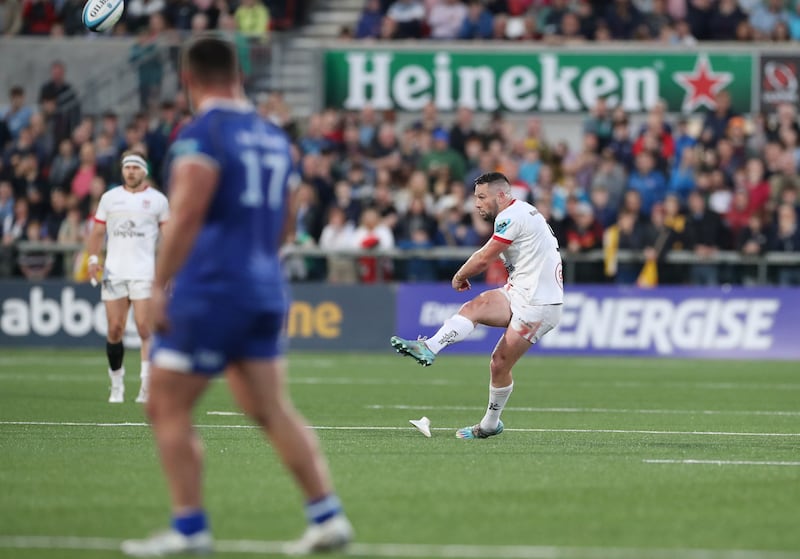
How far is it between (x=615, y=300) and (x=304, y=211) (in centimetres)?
561

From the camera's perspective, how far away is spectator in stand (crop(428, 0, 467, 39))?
31.4 meters

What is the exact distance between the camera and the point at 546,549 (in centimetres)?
786

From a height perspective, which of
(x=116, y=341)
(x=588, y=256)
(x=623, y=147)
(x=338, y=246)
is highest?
(x=623, y=147)

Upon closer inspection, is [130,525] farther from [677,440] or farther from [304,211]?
[304,211]

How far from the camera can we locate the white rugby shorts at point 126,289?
1728cm

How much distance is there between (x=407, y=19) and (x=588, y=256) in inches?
294

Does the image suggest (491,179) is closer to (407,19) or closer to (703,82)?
(703,82)

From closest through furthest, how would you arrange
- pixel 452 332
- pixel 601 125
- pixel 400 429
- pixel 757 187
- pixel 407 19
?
1. pixel 452 332
2. pixel 400 429
3. pixel 757 187
4. pixel 601 125
5. pixel 407 19

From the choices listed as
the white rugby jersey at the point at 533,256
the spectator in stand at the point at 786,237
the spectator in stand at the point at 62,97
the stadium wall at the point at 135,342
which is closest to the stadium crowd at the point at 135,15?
the spectator in stand at the point at 62,97

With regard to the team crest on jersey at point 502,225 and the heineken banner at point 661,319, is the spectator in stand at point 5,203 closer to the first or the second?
the heineken banner at point 661,319

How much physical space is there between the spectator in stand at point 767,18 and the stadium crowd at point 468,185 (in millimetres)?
2160

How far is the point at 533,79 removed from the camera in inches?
1216

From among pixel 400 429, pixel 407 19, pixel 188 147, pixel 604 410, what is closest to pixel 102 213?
pixel 400 429

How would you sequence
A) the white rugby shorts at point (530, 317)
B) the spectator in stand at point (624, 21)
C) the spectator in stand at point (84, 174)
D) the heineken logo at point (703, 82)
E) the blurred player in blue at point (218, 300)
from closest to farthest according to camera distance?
the blurred player in blue at point (218, 300), the white rugby shorts at point (530, 317), the spectator in stand at point (84, 174), the heineken logo at point (703, 82), the spectator in stand at point (624, 21)
